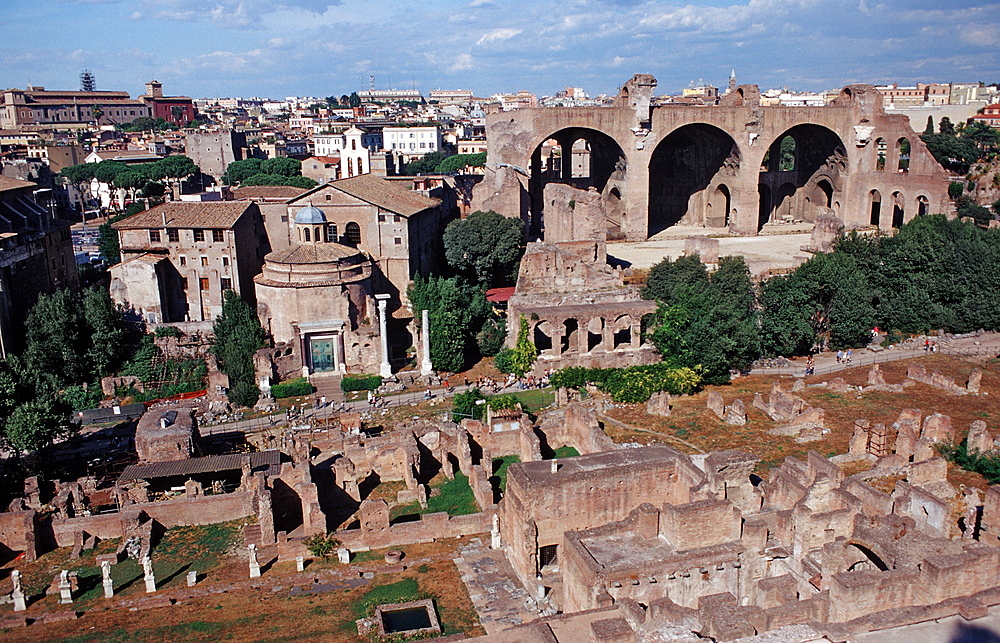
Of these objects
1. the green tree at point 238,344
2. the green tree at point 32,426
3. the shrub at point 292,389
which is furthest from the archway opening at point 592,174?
the green tree at point 32,426

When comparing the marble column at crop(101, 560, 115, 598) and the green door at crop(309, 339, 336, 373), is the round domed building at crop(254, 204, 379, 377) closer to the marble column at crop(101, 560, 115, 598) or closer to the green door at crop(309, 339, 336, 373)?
the green door at crop(309, 339, 336, 373)

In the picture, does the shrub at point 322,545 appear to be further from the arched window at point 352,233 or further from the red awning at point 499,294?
the arched window at point 352,233

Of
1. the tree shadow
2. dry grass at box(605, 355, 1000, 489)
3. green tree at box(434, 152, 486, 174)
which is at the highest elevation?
green tree at box(434, 152, 486, 174)

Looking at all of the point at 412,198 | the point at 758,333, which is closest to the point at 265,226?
the point at 412,198

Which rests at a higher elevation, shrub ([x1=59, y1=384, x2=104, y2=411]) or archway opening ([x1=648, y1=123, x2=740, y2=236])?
archway opening ([x1=648, y1=123, x2=740, y2=236])

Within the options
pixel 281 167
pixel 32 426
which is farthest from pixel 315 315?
pixel 281 167

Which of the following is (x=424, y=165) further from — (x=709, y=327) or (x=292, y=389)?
(x=709, y=327)

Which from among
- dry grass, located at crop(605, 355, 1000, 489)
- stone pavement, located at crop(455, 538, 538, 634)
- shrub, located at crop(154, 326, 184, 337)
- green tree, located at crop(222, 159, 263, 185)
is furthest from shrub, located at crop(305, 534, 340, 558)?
green tree, located at crop(222, 159, 263, 185)
